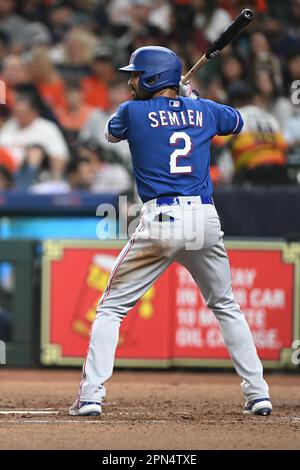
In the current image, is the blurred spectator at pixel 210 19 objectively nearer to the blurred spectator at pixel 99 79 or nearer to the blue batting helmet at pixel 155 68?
the blurred spectator at pixel 99 79

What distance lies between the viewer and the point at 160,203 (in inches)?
234

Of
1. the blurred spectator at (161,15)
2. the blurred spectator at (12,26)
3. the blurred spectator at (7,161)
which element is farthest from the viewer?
the blurred spectator at (12,26)

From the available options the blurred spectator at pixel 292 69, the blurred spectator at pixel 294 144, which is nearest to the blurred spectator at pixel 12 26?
the blurred spectator at pixel 292 69

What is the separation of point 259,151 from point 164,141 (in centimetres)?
437

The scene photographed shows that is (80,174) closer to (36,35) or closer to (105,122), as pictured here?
(105,122)

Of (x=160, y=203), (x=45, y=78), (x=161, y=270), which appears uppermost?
(x=45, y=78)

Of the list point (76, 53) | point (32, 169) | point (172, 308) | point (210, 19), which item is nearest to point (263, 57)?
point (210, 19)

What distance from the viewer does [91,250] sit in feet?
31.1

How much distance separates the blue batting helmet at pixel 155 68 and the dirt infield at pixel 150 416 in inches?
76.4

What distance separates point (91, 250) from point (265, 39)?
3.86 meters

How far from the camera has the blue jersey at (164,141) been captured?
5914 mm

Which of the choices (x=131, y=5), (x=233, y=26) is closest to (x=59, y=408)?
(x=233, y=26)

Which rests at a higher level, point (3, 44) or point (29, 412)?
point (3, 44)

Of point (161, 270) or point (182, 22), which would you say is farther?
point (182, 22)
